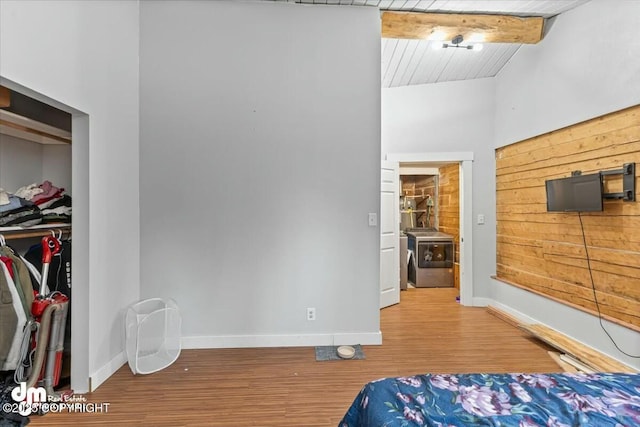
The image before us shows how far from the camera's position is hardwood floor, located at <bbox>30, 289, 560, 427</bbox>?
203 centimetres

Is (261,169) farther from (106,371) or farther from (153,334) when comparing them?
(106,371)

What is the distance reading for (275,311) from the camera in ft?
10.1

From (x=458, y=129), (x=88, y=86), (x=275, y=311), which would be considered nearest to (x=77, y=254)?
(x=88, y=86)

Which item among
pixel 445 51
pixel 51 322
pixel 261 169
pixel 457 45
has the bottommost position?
pixel 51 322

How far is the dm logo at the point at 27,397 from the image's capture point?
6.67ft

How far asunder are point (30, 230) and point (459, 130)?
16.1ft

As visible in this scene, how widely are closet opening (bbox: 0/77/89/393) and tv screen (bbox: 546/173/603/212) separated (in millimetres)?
4323

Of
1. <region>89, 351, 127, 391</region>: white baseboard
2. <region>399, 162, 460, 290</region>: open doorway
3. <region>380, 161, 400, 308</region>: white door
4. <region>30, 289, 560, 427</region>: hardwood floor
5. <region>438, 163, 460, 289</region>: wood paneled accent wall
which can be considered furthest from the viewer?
<region>399, 162, 460, 290</region>: open doorway

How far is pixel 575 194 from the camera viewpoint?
3.04 metres

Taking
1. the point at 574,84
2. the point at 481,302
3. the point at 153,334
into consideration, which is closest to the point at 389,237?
the point at 481,302

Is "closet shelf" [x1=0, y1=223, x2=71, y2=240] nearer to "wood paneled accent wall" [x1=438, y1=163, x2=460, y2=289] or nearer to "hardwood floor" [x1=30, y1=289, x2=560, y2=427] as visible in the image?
"hardwood floor" [x1=30, y1=289, x2=560, y2=427]

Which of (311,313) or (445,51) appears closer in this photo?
(311,313)

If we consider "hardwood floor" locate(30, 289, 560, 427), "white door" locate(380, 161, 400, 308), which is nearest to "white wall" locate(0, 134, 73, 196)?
"hardwood floor" locate(30, 289, 560, 427)

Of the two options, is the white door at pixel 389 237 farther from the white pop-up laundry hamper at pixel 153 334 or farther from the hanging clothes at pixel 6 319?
the hanging clothes at pixel 6 319
